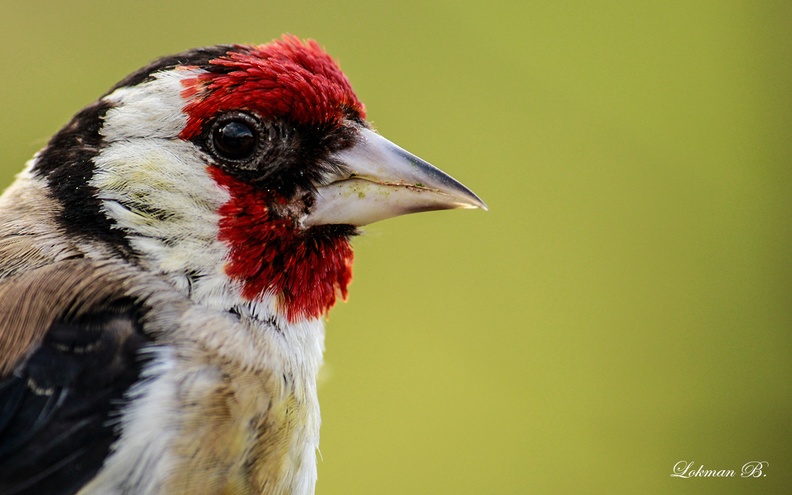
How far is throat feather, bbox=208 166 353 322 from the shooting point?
180cm

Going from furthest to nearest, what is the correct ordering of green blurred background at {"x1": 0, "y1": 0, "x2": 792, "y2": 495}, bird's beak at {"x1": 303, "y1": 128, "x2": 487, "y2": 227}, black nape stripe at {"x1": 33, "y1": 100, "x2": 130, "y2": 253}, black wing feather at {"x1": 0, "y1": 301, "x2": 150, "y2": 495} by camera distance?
green blurred background at {"x1": 0, "y1": 0, "x2": 792, "y2": 495}, bird's beak at {"x1": 303, "y1": 128, "x2": 487, "y2": 227}, black nape stripe at {"x1": 33, "y1": 100, "x2": 130, "y2": 253}, black wing feather at {"x1": 0, "y1": 301, "x2": 150, "y2": 495}

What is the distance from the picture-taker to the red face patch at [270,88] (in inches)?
71.4

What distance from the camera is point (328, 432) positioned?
424cm

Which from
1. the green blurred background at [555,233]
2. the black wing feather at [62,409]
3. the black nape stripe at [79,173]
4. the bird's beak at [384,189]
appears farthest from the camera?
the green blurred background at [555,233]

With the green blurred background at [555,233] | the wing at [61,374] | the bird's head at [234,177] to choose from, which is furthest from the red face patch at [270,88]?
the green blurred background at [555,233]

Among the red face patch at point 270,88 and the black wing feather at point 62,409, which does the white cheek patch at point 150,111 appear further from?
the black wing feather at point 62,409

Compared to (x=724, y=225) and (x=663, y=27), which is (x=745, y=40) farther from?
(x=724, y=225)

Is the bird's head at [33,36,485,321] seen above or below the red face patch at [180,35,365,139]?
below

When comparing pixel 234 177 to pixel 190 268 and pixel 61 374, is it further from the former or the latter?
pixel 61 374

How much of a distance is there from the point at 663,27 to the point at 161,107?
3.56 m
